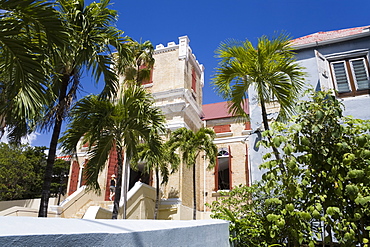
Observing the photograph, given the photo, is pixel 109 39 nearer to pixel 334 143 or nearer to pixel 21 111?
pixel 21 111

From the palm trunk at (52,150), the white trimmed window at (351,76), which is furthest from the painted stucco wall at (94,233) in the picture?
the white trimmed window at (351,76)

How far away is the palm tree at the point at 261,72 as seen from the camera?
19.1 ft

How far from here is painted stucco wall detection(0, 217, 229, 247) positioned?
1.60 meters

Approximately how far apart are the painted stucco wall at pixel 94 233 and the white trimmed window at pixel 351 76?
22.4 feet

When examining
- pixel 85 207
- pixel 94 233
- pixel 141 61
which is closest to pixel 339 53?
pixel 141 61

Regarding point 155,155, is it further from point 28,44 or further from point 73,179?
point 73,179

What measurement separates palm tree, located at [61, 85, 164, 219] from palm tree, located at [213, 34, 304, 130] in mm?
2435

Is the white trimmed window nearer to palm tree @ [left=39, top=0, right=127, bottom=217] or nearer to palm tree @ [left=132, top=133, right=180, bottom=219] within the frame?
palm tree @ [left=132, top=133, right=180, bottom=219]

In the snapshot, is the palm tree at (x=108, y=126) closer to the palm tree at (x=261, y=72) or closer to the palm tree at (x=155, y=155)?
the palm tree at (x=155, y=155)

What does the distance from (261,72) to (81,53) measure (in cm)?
367

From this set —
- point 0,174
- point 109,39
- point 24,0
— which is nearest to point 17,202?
point 0,174

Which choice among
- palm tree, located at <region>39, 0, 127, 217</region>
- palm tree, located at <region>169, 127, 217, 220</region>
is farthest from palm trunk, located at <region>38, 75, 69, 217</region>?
palm tree, located at <region>169, 127, 217, 220</region>

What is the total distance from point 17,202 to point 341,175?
14265 millimetres

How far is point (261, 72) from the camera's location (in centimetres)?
579
